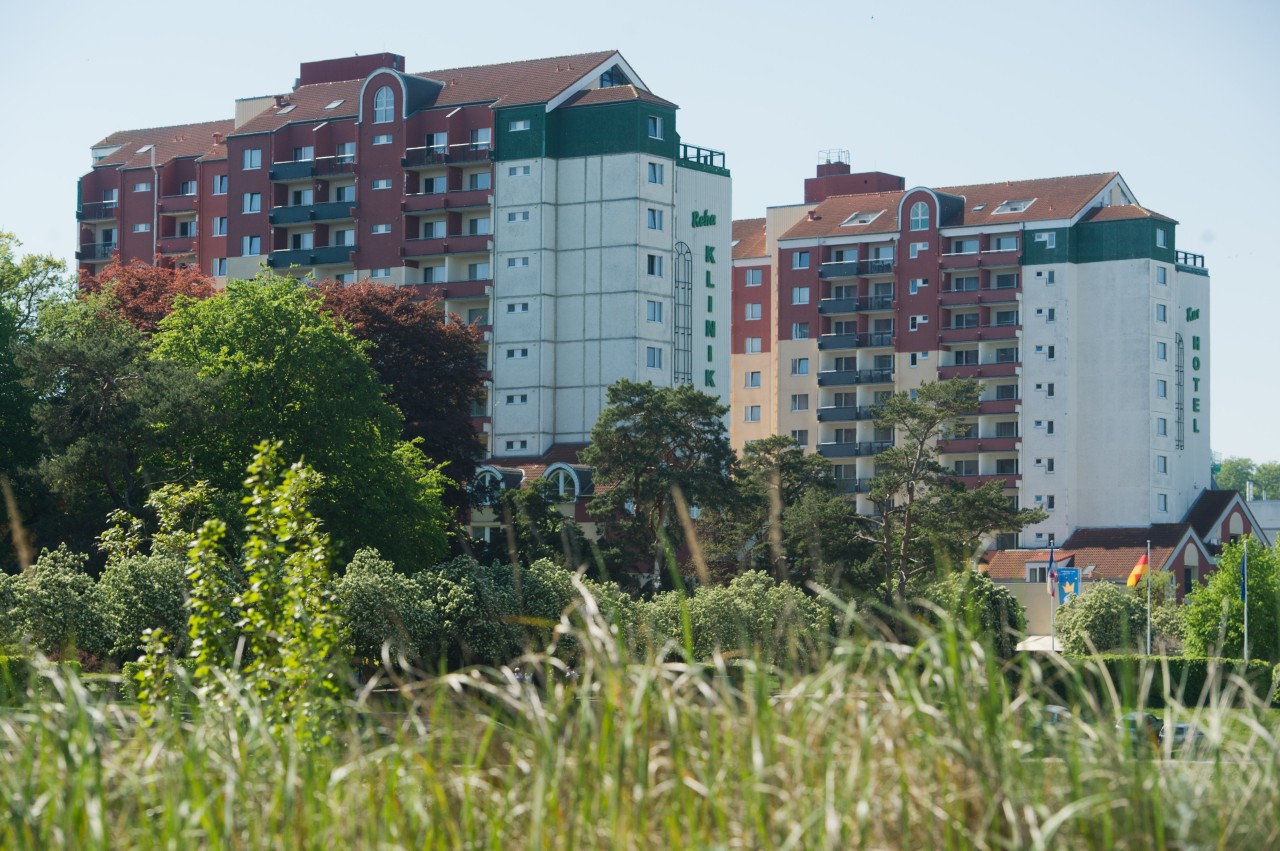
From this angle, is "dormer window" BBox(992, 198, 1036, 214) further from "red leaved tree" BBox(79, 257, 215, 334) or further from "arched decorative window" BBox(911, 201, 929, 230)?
"red leaved tree" BBox(79, 257, 215, 334)

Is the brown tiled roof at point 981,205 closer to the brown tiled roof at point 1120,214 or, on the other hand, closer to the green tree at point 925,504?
the brown tiled roof at point 1120,214

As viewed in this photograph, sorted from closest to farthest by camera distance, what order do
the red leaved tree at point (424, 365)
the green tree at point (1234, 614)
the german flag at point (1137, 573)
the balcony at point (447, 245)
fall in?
the red leaved tree at point (424, 365)
the green tree at point (1234, 614)
the german flag at point (1137, 573)
the balcony at point (447, 245)

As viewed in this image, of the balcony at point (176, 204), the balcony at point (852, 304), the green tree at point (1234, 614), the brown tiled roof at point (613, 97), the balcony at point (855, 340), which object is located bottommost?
the green tree at point (1234, 614)

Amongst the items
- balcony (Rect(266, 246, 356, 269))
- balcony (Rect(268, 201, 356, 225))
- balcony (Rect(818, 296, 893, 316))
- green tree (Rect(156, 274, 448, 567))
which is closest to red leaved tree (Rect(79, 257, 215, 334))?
green tree (Rect(156, 274, 448, 567))

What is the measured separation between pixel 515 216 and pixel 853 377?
98.6 ft

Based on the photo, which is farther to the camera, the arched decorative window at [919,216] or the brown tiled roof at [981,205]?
the arched decorative window at [919,216]

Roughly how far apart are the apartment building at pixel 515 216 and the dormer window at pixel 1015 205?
21674mm

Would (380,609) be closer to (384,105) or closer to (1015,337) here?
(384,105)

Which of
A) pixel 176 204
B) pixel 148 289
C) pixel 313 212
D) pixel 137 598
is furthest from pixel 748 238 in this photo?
pixel 137 598

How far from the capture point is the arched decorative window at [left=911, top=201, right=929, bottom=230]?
117 meters

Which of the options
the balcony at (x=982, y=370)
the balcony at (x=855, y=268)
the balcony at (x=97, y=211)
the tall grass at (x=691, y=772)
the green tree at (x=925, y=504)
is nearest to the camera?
the tall grass at (x=691, y=772)

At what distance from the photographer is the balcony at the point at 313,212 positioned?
102 m

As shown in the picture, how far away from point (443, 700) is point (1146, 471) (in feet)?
344

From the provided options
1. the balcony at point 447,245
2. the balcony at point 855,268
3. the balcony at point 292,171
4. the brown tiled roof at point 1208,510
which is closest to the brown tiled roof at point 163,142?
the balcony at point 292,171
